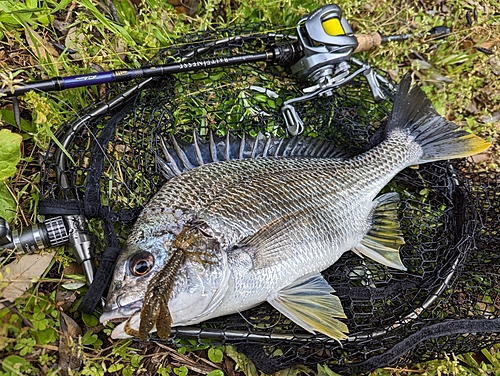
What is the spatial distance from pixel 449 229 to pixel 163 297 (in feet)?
7.40

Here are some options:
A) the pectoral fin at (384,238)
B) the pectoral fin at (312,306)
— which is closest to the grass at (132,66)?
the pectoral fin at (312,306)

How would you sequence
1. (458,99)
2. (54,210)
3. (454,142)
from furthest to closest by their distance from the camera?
(458,99) < (454,142) < (54,210)

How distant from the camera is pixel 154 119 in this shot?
2.94 meters

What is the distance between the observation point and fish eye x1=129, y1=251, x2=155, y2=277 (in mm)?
2248

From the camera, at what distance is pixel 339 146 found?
3242 millimetres

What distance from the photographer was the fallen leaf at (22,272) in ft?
8.38

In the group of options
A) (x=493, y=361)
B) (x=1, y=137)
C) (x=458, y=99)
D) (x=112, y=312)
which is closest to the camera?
(x=112, y=312)

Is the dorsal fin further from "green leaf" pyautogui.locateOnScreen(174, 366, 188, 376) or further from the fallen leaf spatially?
"green leaf" pyautogui.locateOnScreen(174, 366, 188, 376)

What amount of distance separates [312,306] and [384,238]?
2.59 feet

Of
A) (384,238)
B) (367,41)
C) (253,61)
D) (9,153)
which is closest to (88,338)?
(9,153)

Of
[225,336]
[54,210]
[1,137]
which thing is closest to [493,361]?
[225,336]

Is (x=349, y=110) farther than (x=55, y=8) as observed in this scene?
Yes

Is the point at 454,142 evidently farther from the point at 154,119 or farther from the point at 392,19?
the point at 154,119

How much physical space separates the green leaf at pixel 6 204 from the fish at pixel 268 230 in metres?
0.93
